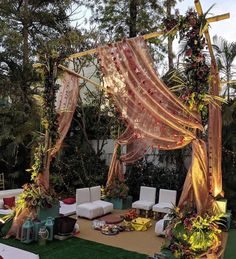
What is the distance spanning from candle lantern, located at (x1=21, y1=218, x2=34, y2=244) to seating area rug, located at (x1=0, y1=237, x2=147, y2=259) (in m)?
0.10

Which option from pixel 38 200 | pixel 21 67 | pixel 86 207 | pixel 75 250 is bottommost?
pixel 75 250

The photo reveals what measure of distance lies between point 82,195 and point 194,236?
460 centimetres

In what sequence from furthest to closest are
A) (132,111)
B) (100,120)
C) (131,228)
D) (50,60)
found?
(100,120) → (131,228) → (50,60) → (132,111)

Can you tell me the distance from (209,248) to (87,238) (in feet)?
9.84

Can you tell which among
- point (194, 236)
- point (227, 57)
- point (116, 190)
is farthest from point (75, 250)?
point (227, 57)

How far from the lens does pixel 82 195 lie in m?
8.86

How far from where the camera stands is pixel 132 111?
581 cm

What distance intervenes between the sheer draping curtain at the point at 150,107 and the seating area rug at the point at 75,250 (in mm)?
1676

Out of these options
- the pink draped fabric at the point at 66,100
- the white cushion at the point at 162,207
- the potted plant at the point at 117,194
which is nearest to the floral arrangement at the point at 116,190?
the potted plant at the point at 117,194

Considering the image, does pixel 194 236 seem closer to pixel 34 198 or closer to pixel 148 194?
pixel 34 198

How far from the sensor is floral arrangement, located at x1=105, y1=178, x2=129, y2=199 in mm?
9969

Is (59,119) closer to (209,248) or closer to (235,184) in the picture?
(209,248)

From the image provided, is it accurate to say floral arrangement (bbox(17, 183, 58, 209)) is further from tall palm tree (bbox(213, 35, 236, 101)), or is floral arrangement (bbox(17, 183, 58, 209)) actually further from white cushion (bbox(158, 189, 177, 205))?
tall palm tree (bbox(213, 35, 236, 101))

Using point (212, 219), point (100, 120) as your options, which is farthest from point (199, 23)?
point (100, 120)
